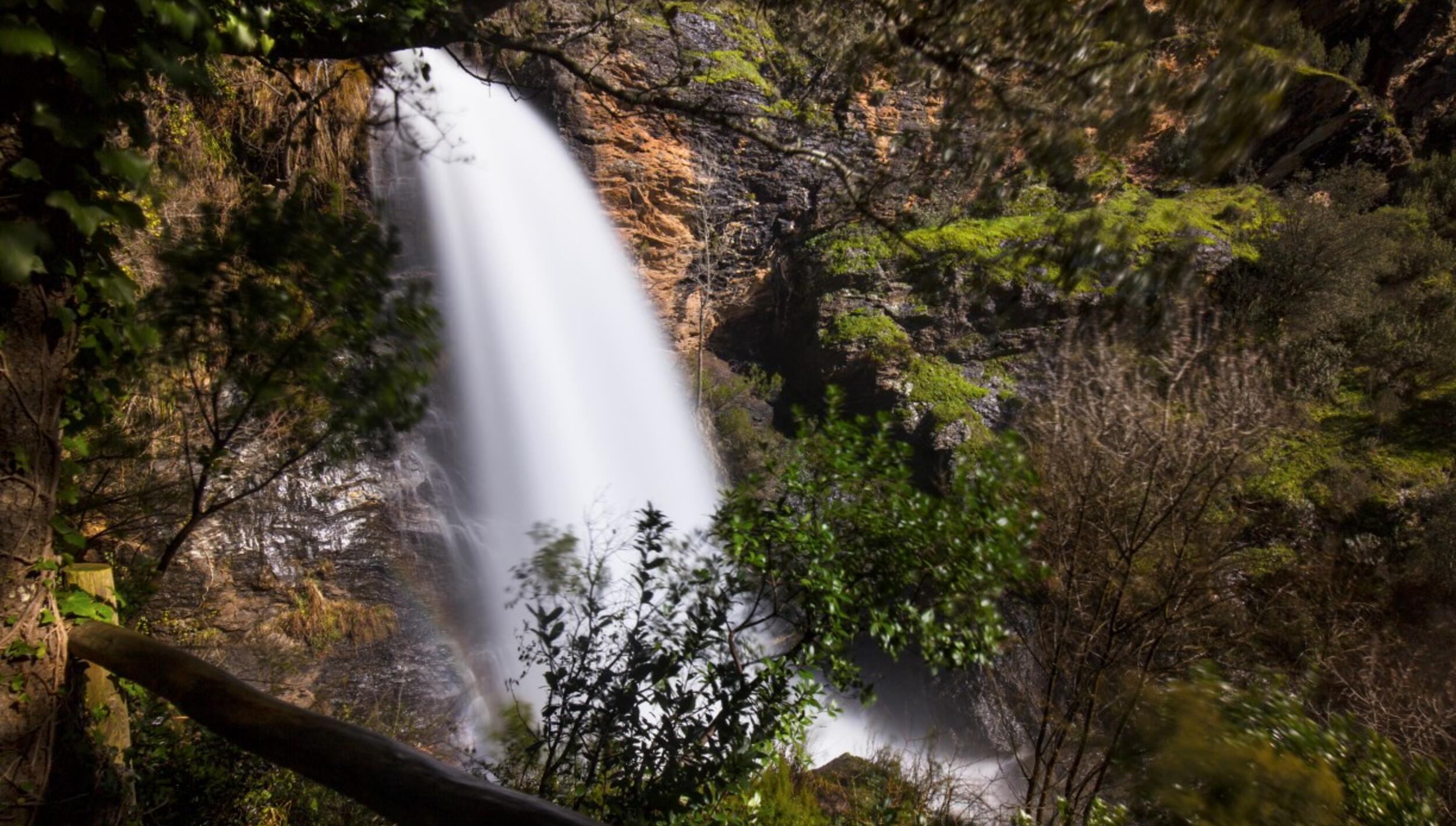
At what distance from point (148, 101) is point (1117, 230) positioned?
8598 millimetres

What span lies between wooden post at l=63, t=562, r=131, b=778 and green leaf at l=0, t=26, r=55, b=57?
1470 mm

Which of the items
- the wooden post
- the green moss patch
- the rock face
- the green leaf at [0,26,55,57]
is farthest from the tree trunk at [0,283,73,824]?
the green moss patch

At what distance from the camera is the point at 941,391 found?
45.5 ft

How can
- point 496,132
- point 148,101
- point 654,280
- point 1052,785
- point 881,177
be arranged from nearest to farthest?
point 881,177
point 1052,785
point 148,101
point 496,132
point 654,280

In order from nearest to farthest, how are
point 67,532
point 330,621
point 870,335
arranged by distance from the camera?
point 67,532, point 330,621, point 870,335

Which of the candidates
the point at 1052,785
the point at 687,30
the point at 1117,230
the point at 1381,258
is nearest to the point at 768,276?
the point at 687,30

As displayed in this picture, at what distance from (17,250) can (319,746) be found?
1.08 metres

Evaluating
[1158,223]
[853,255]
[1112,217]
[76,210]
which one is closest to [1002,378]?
[853,255]

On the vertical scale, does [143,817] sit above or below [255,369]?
below

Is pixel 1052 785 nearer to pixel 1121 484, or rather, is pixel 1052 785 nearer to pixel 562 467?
pixel 1121 484

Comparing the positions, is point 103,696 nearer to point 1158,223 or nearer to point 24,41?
point 24,41

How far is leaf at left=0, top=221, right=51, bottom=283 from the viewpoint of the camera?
1.35m

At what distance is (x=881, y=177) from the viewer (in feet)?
10.5

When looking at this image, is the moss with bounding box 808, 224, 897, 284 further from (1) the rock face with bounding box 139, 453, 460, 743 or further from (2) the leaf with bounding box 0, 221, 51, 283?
(2) the leaf with bounding box 0, 221, 51, 283
